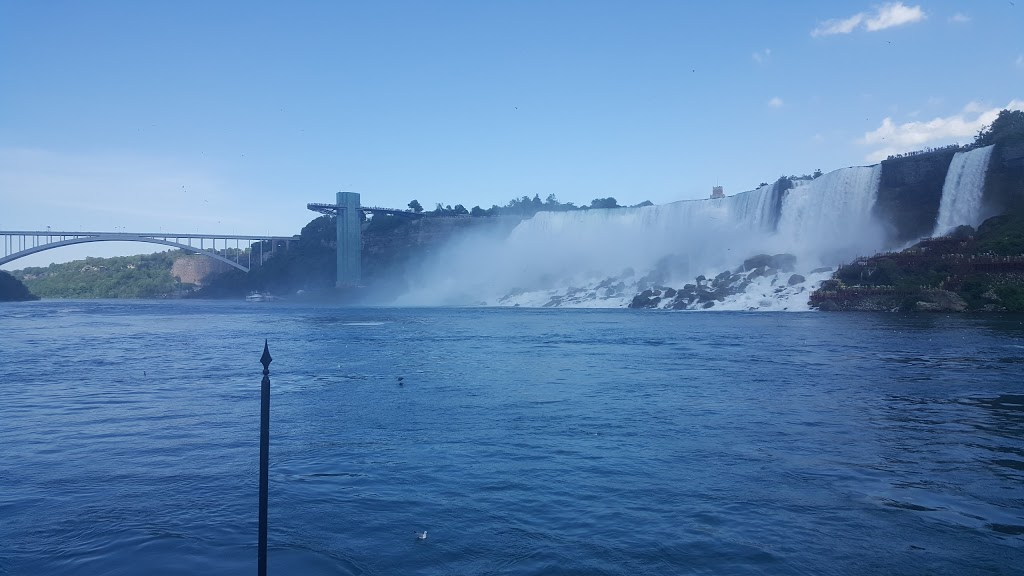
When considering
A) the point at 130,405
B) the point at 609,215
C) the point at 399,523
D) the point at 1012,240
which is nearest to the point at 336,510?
the point at 399,523

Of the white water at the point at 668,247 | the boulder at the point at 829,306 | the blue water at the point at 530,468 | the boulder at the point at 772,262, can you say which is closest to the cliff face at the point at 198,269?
the white water at the point at 668,247

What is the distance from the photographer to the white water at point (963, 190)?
3994 cm

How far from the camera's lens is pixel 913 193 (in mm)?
43719

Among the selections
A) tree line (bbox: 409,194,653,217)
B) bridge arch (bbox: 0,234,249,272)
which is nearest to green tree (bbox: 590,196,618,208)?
tree line (bbox: 409,194,653,217)

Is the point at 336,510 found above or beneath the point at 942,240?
beneath

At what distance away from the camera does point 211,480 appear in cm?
746

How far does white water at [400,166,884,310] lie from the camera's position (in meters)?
45.8

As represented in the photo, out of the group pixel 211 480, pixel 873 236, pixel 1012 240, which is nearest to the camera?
pixel 211 480

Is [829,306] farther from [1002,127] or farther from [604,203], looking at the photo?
[604,203]

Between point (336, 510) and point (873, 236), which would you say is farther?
point (873, 236)

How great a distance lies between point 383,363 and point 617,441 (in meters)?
11.1

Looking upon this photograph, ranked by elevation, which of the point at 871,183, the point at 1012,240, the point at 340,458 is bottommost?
the point at 340,458

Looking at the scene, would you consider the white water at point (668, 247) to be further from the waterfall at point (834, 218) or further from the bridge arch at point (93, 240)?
the bridge arch at point (93, 240)

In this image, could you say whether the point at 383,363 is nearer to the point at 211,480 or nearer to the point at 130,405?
the point at 130,405
